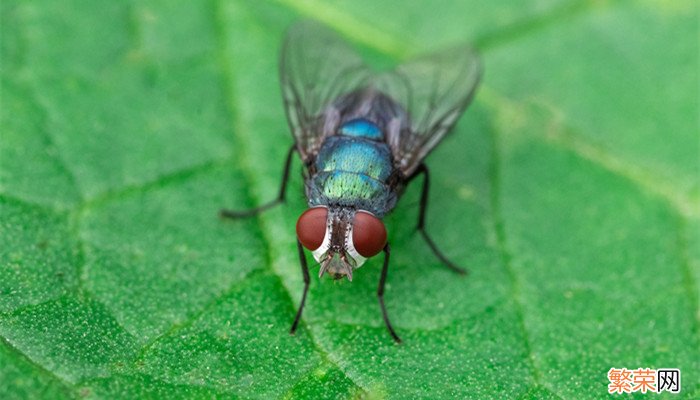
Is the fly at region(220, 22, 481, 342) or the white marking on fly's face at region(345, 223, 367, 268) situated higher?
the fly at region(220, 22, 481, 342)

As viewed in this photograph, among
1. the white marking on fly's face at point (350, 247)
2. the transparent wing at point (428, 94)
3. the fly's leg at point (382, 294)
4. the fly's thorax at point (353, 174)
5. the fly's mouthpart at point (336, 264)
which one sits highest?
the transparent wing at point (428, 94)

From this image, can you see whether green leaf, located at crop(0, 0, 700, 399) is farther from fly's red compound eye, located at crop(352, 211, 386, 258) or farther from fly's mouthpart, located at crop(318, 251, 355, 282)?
fly's red compound eye, located at crop(352, 211, 386, 258)

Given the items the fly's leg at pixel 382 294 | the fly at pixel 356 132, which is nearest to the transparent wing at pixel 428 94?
the fly at pixel 356 132

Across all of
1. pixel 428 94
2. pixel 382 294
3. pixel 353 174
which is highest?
pixel 428 94

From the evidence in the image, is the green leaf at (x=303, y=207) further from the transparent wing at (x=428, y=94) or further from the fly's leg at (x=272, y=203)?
the transparent wing at (x=428, y=94)

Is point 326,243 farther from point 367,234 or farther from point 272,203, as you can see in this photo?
point 272,203

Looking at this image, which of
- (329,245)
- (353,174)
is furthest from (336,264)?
(353,174)

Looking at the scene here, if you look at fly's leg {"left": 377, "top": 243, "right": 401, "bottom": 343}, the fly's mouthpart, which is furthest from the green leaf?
the fly's mouthpart
